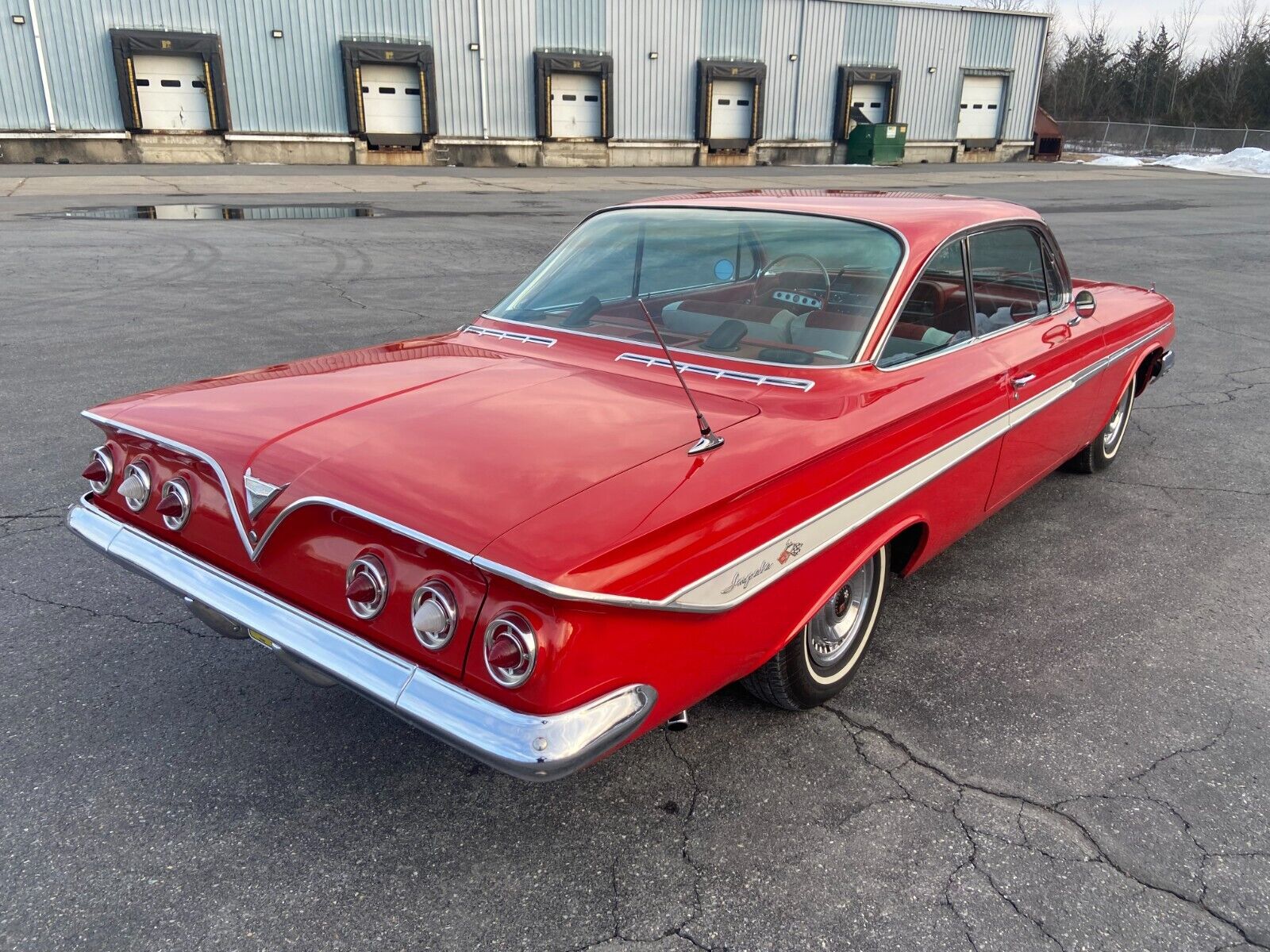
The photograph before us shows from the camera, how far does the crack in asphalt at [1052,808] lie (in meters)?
2.21

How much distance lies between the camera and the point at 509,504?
2.06 meters

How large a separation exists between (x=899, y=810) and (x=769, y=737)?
446 mm

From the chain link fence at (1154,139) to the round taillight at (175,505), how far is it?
150 ft

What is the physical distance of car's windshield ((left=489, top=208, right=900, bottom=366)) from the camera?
3.08m

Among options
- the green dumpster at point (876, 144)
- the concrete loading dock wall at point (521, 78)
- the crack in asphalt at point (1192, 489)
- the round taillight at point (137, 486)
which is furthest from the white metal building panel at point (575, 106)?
the round taillight at point (137, 486)

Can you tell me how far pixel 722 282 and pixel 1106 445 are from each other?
290 cm

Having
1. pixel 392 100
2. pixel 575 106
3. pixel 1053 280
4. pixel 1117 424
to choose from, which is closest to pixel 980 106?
pixel 575 106

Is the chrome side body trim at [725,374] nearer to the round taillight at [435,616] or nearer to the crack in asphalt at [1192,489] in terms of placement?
the round taillight at [435,616]

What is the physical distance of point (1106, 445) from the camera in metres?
5.10

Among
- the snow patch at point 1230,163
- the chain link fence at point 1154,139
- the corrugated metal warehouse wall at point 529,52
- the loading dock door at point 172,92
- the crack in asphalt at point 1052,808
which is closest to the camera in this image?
the crack in asphalt at point 1052,808

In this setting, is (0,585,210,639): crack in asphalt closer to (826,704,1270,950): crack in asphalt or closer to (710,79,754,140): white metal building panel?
(826,704,1270,950): crack in asphalt

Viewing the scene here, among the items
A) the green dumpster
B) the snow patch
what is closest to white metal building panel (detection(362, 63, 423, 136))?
the green dumpster

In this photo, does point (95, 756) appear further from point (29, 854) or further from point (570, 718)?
point (570, 718)

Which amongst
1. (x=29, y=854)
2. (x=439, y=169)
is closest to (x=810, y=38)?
(x=439, y=169)
